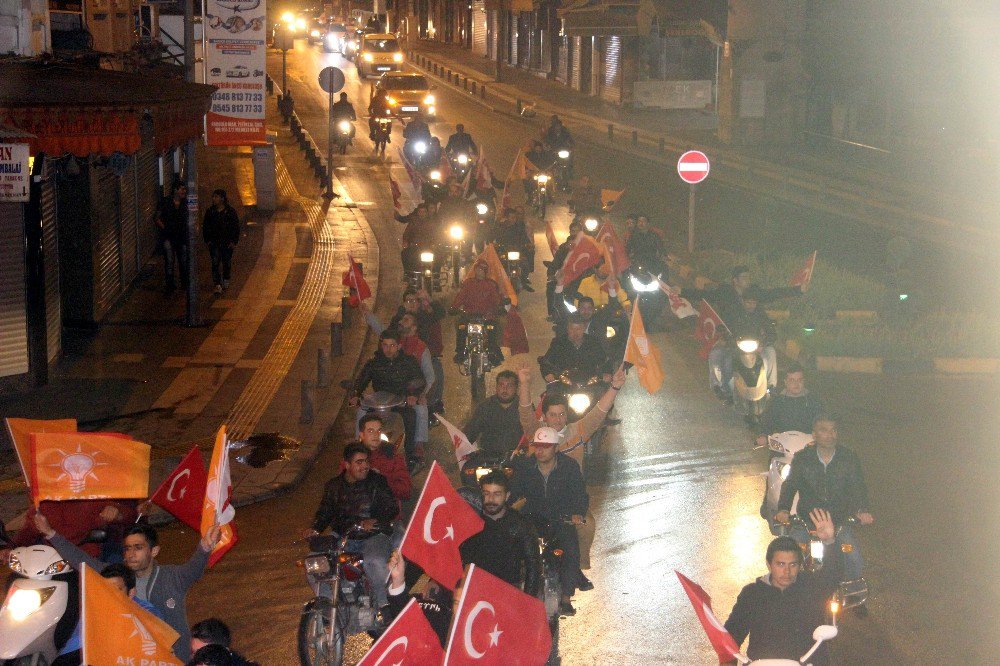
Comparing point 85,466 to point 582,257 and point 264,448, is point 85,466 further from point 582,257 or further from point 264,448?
point 582,257

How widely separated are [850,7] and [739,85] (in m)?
4.61

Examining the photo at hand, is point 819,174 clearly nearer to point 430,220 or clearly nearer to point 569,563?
point 430,220

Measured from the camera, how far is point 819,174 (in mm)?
38812

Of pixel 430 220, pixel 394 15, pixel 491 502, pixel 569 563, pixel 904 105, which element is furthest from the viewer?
pixel 394 15

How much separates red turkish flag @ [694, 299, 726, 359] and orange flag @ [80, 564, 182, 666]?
9.68 m

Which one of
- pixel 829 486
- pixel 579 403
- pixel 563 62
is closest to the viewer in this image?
pixel 829 486

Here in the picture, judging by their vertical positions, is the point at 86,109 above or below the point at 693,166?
above

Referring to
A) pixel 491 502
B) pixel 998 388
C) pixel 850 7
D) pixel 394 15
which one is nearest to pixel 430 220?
pixel 998 388

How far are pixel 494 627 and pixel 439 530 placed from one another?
1212 mm

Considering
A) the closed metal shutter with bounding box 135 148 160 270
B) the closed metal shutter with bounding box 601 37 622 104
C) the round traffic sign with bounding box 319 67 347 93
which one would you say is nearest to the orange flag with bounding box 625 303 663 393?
the closed metal shutter with bounding box 135 148 160 270

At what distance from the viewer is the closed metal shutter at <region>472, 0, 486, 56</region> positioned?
86.2 metres

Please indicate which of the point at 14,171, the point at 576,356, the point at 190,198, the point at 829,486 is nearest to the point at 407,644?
the point at 829,486

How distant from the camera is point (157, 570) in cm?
701

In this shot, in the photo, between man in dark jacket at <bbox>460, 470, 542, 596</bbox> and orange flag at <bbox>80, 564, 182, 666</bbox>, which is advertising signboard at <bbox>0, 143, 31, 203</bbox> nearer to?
man in dark jacket at <bbox>460, 470, 542, 596</bbox>
